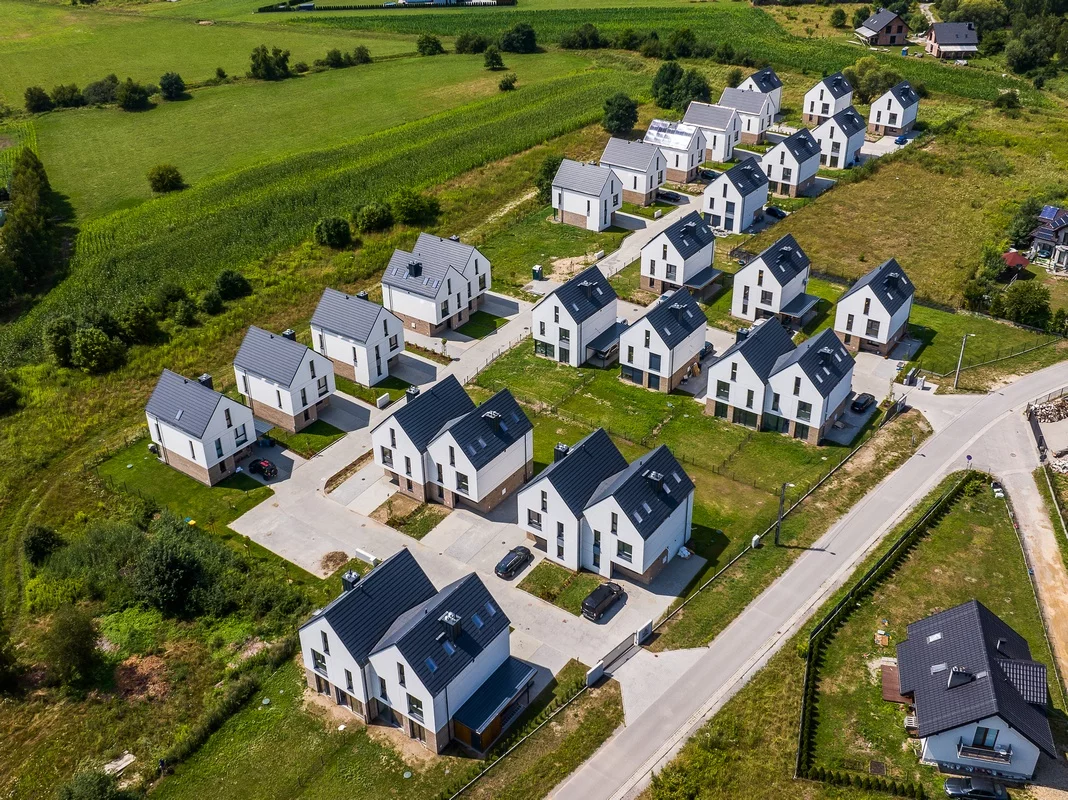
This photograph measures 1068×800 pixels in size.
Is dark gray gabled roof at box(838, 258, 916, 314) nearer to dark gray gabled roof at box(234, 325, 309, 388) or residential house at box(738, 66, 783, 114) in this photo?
dark gray gabled roof at box(234, 325, 309, 388)

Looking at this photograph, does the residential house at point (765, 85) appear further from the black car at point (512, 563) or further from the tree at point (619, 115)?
the black car at point (512, 563)

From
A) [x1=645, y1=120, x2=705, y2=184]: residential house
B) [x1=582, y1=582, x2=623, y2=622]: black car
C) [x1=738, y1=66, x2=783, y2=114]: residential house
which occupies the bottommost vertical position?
[x1=582, y1=582, x2=623, y2=622]: black car

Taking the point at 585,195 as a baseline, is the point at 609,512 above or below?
below

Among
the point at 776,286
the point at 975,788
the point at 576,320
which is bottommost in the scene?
the point at 975,788

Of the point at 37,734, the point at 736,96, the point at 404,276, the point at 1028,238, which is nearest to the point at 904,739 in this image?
the point at 37,734

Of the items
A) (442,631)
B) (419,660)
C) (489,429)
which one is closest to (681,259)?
(489,429)

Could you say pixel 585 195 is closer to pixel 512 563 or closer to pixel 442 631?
pixel 512 563

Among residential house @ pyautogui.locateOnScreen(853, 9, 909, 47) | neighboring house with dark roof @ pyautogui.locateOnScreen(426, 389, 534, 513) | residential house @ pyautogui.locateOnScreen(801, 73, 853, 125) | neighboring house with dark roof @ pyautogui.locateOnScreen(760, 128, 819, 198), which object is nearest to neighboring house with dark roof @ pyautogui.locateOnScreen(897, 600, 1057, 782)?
neighboring house with dark roof @ pyautogui.locateOnScreen(426, 389, 534, 513)

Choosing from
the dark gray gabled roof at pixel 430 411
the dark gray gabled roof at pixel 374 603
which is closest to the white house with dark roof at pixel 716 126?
the dark gray gabled roof at pixel 430 411
